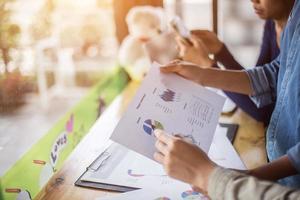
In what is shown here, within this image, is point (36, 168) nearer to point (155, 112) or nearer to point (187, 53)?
point (155, 112)

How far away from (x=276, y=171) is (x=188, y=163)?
17 cm

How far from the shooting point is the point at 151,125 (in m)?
0.91

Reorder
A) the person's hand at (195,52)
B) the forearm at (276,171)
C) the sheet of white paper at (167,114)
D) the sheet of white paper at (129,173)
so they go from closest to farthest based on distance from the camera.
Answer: the forearm at (276,171) < the sheet of white paper at (167,114) < the sheet of white paper at (129,173) < the person's hand at (195,52)

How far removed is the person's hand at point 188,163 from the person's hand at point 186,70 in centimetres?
35

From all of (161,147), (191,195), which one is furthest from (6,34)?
(191,195)

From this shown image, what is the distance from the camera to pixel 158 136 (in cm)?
83

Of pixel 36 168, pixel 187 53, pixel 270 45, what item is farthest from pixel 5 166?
pixel 270 45

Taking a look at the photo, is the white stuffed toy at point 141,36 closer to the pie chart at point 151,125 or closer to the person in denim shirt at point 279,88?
the person in denim shirt at point 279,88

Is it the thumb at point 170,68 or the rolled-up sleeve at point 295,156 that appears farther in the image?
the thumb at point 170,68

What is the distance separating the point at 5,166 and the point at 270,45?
94cm

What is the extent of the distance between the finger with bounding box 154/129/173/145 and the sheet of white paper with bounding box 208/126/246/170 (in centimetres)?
31

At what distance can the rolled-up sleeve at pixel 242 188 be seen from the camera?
2.07 feet

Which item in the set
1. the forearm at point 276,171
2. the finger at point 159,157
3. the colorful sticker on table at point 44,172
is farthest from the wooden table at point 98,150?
the forearm at point 276,171

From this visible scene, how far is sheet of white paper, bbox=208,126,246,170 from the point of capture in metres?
1.08
